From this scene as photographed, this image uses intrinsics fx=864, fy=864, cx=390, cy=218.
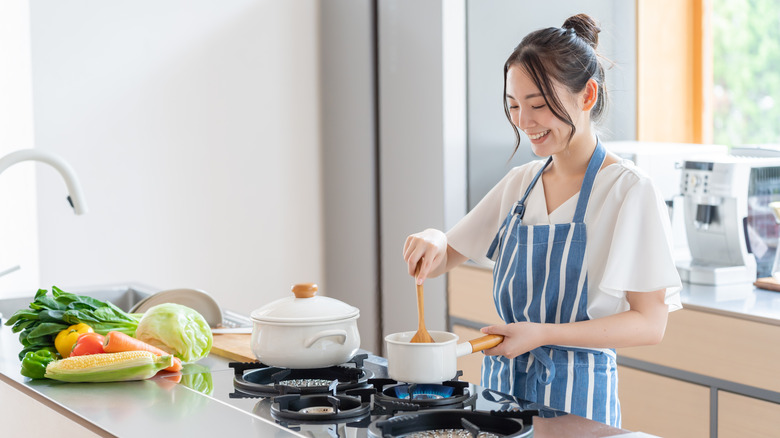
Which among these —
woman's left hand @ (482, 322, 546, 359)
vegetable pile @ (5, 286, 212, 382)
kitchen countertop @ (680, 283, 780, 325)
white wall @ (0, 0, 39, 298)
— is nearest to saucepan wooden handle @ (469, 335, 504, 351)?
woman's left hand @ (482, 322, 546, 359)

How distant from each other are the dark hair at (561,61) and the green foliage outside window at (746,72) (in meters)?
2.00

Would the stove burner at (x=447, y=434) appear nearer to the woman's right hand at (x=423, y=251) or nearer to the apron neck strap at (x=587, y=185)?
the woman's right hand at (x=423, y=251)

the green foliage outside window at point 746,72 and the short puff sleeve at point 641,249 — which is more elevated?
the green foliage outside window at point 746,72

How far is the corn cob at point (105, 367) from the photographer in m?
1.44

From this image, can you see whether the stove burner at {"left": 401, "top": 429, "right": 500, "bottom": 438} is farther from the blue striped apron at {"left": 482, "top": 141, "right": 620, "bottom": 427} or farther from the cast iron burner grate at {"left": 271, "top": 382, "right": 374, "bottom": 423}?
the blue striped apron at {"left": 482, "top": 141, "right": 620, "bottom": 427}

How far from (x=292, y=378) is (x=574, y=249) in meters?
0.56

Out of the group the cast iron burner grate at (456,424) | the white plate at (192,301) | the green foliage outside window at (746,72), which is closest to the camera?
the cast iron burner grate at (456,424)

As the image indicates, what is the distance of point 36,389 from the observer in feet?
4.64

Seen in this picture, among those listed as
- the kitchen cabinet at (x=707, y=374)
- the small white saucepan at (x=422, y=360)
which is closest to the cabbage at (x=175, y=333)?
the small white saucepan at (x=422, y=360)

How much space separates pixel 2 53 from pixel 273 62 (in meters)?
1.22

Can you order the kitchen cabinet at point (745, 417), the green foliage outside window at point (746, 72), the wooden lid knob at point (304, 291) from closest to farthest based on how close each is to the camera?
the wooden lid knob at point (304, 291) → the kitchen cabinet at point (745, 417) → the green foliage outside window at point (746, 72)

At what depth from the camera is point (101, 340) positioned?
5.03ft

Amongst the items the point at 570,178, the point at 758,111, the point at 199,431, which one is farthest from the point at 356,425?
the point at 758,111

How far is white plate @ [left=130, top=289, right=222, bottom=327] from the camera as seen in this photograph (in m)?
1.97
